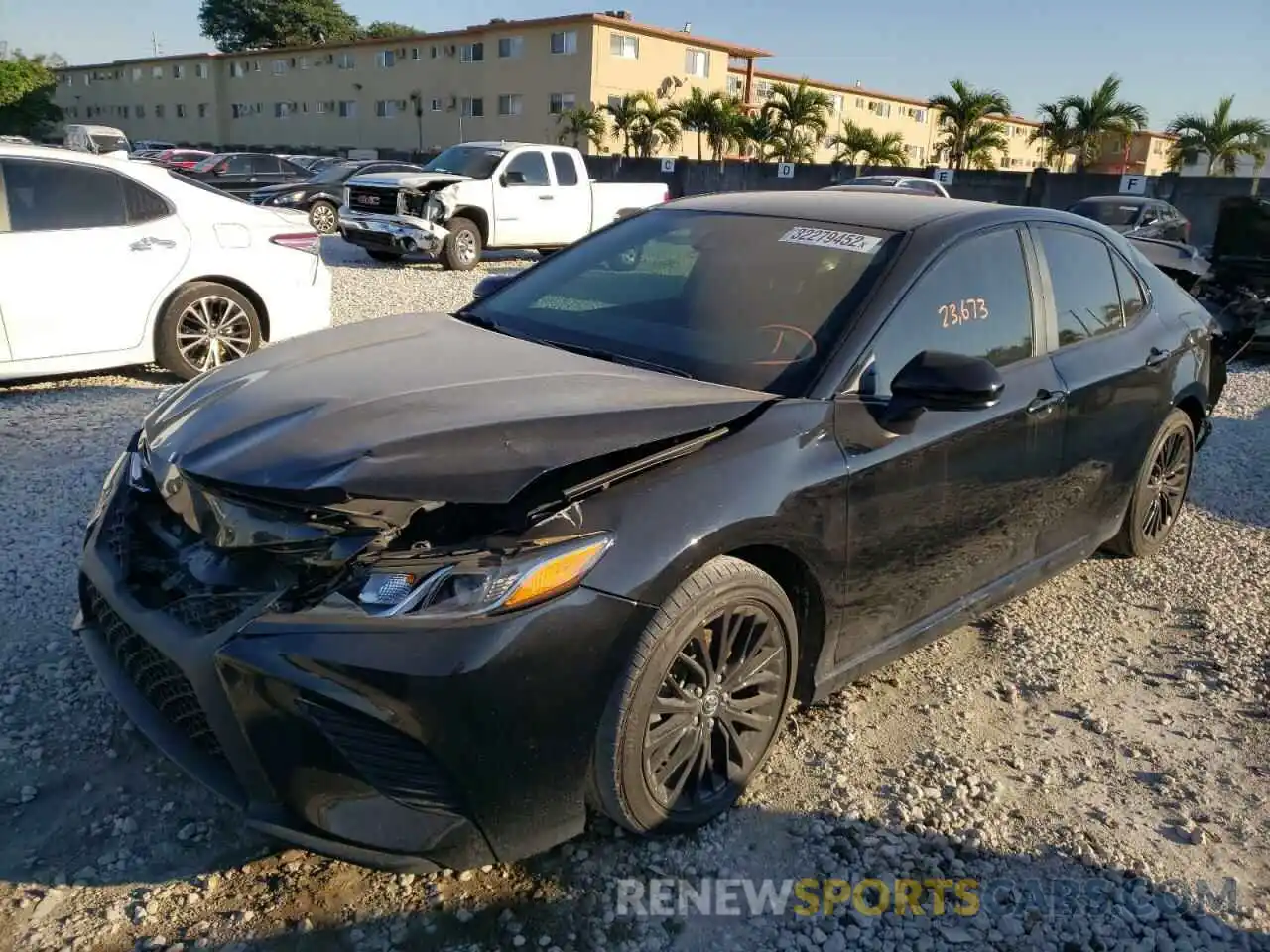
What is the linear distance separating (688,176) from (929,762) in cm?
3020

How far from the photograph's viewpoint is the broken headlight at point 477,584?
214 centimetres

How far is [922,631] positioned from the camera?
10.8ft

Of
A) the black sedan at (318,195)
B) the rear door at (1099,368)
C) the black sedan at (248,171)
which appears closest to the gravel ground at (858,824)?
the rear door at (1099,368)

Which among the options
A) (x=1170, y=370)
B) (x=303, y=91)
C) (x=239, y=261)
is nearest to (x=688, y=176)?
(x=239, y=261)

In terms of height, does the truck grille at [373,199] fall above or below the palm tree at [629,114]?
below

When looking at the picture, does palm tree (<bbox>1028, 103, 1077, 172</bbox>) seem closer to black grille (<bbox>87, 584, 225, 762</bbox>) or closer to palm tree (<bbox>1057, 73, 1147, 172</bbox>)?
palm tree (<bbox>1057, 73, 1147, 172</bbox>)

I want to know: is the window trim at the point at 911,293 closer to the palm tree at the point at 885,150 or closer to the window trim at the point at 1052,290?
the window trim at the point at 1052,290

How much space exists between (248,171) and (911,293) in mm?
21414

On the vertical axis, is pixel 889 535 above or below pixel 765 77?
below

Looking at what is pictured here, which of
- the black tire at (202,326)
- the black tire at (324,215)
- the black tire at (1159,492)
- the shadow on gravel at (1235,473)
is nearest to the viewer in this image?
the black tire at (1159,492)

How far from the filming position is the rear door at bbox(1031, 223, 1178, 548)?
3.76m

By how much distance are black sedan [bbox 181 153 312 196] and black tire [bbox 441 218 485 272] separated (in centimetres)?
739

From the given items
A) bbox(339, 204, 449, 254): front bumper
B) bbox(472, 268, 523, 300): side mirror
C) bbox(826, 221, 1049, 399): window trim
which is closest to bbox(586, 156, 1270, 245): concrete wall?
bbox(339, 204, 449, 254): front bumper

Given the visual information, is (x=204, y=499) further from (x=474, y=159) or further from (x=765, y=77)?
(x=765, y=77)
